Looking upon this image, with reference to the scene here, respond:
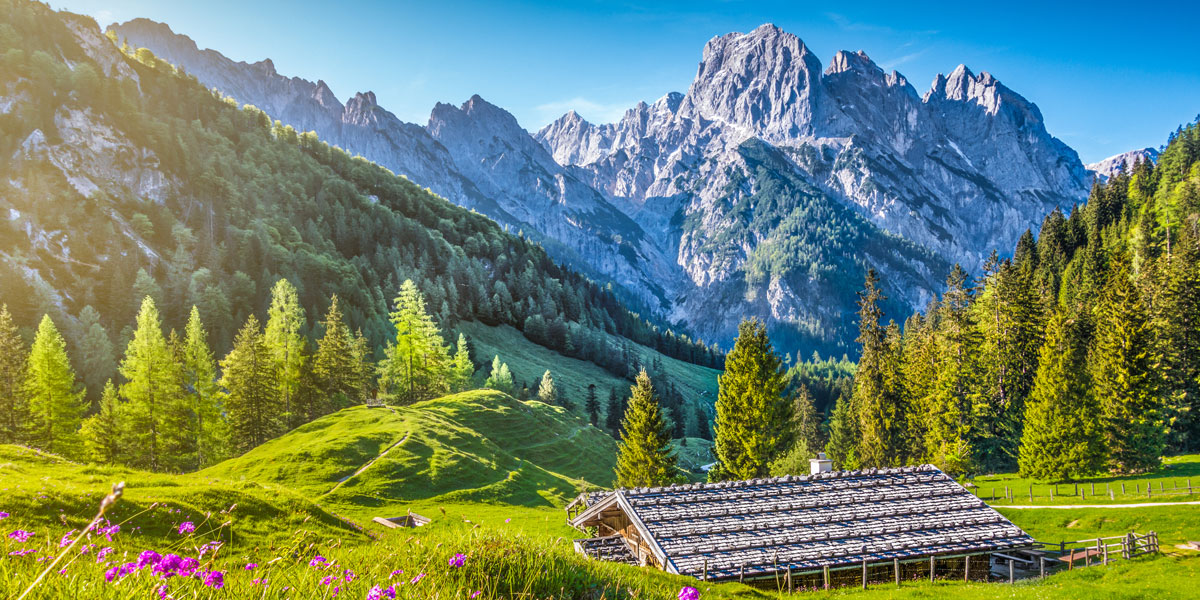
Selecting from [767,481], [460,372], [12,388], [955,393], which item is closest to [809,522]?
[767,481]

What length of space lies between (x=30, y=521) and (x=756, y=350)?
43.5 meters

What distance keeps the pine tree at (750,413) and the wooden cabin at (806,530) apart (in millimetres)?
13195

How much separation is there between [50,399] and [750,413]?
202 ft

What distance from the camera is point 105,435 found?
52.8 meters

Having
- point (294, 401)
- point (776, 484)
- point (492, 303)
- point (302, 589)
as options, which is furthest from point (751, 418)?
point (492, 303)

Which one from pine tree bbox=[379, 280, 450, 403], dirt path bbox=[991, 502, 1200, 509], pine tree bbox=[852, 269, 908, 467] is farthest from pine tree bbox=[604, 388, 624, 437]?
dirt path bbox=[991, 502, 1200, 509]

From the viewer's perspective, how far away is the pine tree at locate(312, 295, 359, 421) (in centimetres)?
7294

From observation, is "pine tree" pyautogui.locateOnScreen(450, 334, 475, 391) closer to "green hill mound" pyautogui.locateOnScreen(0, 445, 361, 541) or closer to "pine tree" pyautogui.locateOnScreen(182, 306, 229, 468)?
"pine tree" pyautogui.locateOnScreen(182, 306, 229, 468)

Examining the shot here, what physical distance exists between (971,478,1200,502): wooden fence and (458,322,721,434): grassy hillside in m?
86.4

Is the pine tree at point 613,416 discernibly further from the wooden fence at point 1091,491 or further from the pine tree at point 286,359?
the wooden fence at point 1091,491

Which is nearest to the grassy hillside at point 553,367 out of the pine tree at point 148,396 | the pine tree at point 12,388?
the pine tree at point 148,396

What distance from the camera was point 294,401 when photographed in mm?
70062

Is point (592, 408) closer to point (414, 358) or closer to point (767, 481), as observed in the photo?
point (414, 358)

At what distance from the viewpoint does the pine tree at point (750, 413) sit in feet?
158
